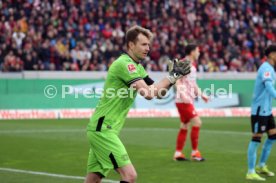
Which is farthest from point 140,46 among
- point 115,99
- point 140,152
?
point 140,152

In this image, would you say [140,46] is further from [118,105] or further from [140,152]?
[140,152]

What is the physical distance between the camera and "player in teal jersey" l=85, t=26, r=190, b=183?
7336 millimetres

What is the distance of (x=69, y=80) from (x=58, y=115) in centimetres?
176

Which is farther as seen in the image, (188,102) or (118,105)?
(188,102)

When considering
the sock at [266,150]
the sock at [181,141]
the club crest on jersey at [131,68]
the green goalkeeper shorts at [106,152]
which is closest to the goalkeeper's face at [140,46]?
the club crest on jersey at [131,68]

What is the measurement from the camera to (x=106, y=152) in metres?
7.43

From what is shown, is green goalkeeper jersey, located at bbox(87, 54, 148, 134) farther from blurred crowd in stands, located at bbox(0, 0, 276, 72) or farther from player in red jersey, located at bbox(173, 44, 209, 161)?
blurred crowd in stands, located at bbox(0, 0, 276, 72)

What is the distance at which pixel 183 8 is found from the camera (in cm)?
3853

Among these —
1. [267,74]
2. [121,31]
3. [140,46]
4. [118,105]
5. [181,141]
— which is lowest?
[181,141]

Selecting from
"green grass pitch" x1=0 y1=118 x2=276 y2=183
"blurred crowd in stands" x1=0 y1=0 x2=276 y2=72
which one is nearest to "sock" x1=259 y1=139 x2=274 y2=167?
"green grass pitch" x1=0 y1=118 x2=276 y2=183

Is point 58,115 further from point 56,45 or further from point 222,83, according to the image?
point 222,83

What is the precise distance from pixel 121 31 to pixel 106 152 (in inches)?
1061

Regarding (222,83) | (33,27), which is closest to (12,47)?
(33,27)

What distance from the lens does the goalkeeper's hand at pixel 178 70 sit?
7.25 meters
